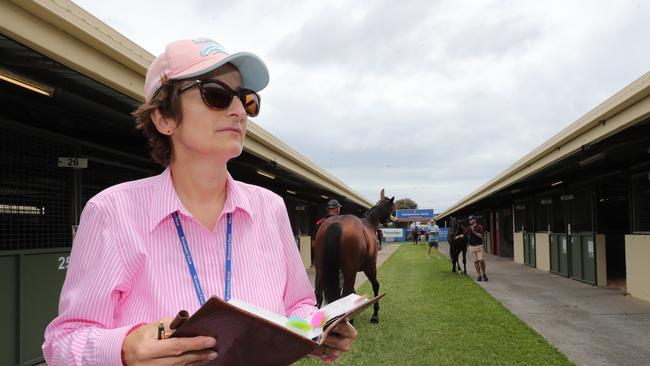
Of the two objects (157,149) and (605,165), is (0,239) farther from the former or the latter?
(605,165)

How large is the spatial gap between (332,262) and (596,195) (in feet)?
28.7

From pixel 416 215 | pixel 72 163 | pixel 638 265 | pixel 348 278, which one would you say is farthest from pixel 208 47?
pixel 416 215

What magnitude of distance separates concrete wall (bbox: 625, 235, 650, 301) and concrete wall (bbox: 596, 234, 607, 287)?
5.51 feet

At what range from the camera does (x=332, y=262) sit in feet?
24.6

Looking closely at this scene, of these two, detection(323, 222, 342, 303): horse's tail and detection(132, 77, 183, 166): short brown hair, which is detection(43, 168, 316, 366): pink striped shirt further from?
detection(323, 222, 342, 303): horse's tail

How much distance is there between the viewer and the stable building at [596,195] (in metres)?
7.22

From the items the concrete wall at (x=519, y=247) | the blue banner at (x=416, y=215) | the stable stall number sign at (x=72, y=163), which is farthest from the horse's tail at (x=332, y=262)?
the blue banner at (x=416, y=215)

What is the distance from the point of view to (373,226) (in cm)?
961

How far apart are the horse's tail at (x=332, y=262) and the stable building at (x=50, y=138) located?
1881 millimetres

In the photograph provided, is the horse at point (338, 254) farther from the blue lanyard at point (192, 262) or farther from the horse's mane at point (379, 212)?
the blue lanyard at point (192, 262)

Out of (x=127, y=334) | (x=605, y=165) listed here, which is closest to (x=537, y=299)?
(x=605, y=165)

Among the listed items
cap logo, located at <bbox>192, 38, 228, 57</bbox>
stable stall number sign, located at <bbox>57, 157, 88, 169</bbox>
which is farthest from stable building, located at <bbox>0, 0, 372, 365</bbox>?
cap logo, located at <bbox>192, 38, 228, 57</bbox>

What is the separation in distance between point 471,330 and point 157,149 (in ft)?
22.1

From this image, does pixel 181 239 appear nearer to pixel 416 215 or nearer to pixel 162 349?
pixel 162 349
